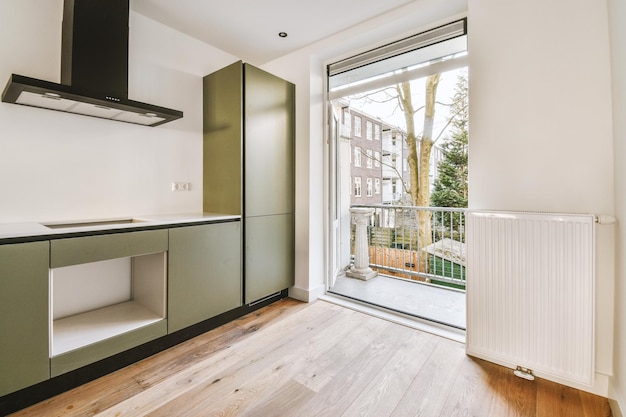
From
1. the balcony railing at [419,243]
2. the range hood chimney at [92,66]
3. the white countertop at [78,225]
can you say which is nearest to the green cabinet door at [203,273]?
the white countertop at [78,225]

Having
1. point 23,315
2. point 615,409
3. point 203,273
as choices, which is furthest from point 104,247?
point 615,409

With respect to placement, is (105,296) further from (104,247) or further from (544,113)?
(544,113)

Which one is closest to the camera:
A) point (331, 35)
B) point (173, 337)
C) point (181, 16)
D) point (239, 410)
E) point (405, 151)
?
point (239, 410)

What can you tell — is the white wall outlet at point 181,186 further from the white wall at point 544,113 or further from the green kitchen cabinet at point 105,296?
the white wall at point 544,113

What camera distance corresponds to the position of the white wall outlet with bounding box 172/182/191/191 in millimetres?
2602

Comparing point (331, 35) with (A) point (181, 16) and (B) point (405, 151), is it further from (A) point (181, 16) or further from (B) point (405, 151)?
(B) point (405, 151)

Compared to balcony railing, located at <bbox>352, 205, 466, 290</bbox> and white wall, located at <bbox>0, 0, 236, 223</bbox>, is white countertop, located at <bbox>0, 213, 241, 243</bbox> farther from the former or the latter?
balcony railing, located at <bbox>352, 205, 466, 290</bbox>

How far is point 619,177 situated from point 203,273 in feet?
8.68

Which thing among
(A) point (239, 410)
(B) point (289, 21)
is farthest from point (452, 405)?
(B) point (289, 21)

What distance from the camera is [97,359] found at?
5.38 feet

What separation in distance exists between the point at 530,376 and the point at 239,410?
169 centimetres

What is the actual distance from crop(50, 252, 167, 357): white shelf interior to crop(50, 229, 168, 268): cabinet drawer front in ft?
0.51

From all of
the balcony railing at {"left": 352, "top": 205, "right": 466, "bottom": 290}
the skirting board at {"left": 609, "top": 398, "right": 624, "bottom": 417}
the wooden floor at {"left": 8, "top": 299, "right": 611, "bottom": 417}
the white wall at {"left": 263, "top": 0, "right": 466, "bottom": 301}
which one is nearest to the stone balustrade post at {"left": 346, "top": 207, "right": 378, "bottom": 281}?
the balcony railing at {"left": 352, "top": 205, "right": 466, "bottom": 290}

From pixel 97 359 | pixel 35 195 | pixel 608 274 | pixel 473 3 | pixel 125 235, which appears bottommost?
pixel 97 359
